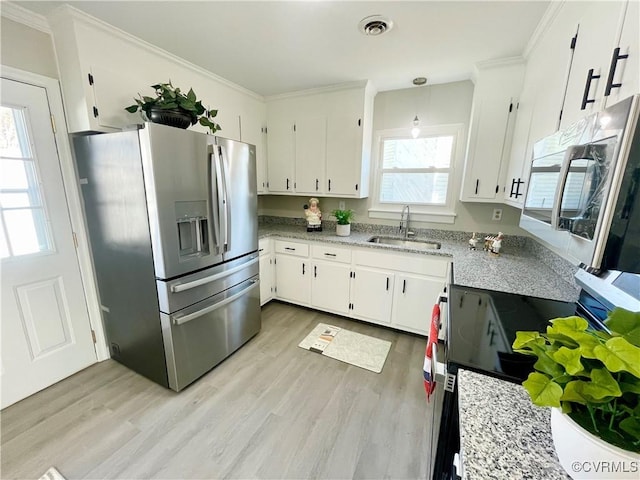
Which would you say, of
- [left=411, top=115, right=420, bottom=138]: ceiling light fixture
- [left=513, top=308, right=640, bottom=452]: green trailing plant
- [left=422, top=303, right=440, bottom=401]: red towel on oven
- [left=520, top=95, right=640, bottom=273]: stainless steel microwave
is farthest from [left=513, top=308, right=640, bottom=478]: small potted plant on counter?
[left=411, top=115, right=420, bottom=138]: ceiling light fixture

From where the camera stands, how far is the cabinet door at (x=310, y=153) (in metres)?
2.85

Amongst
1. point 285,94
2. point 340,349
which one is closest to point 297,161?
point 285,94

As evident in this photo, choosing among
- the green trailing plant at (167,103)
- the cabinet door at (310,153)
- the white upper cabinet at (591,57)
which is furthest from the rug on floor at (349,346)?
the green trailing plant at (167,103)

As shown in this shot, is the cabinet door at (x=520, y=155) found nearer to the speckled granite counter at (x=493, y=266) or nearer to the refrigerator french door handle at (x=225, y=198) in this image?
the speckled granite counter at (x=493, y=266)

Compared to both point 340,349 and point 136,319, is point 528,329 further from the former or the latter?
point 136,319

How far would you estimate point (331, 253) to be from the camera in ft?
8.88

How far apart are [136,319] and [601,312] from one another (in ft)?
8.61

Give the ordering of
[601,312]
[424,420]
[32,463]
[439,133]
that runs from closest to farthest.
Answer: [601,312] < [32,463] < [424,420] < [439,133]

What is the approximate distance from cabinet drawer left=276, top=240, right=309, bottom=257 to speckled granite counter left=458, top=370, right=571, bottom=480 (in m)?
2.16

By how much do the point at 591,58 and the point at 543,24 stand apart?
82cm

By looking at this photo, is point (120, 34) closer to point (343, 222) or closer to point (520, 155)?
point (343, 222)

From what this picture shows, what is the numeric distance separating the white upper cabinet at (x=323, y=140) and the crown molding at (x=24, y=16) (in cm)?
185

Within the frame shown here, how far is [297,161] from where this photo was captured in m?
3.03

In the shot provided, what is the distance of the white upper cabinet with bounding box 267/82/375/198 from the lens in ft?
8.77
